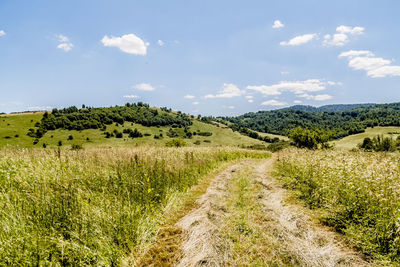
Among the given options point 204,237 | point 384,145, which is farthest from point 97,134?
point 204,237

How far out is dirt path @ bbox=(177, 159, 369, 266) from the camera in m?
3.03

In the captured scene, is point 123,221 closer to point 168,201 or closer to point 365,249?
point 168,201

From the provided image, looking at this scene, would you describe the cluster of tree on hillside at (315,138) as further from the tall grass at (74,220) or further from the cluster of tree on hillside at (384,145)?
the tall grass at (74,220)

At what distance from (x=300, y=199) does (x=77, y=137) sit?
137 metres

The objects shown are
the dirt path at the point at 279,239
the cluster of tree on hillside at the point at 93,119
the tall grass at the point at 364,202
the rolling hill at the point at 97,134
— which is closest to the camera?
the dirt path at the point at 279,239

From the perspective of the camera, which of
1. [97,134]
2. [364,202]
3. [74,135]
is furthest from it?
[97,134]

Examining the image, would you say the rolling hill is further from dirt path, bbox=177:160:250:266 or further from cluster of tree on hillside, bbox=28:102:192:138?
dirt path, bbox=177:160:250:266

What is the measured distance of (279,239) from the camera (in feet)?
12.0

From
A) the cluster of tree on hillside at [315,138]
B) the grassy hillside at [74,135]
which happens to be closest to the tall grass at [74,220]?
the cluster of tree on hillside at [315,138]

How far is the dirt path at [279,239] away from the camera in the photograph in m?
3.03

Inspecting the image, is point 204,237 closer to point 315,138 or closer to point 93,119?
point 315,138

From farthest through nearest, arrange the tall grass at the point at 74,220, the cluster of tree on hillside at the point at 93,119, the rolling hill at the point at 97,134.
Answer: the cluster of tree on hillside at the point at 93,119 → the rolling hill at the point at 97,134 → the tall grass at the point at 74,220

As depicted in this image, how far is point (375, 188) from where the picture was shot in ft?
14.0

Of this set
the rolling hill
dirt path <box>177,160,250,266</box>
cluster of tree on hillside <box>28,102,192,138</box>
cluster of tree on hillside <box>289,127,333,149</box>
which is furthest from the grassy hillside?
dirt path <box>177,160,250,266</box>
